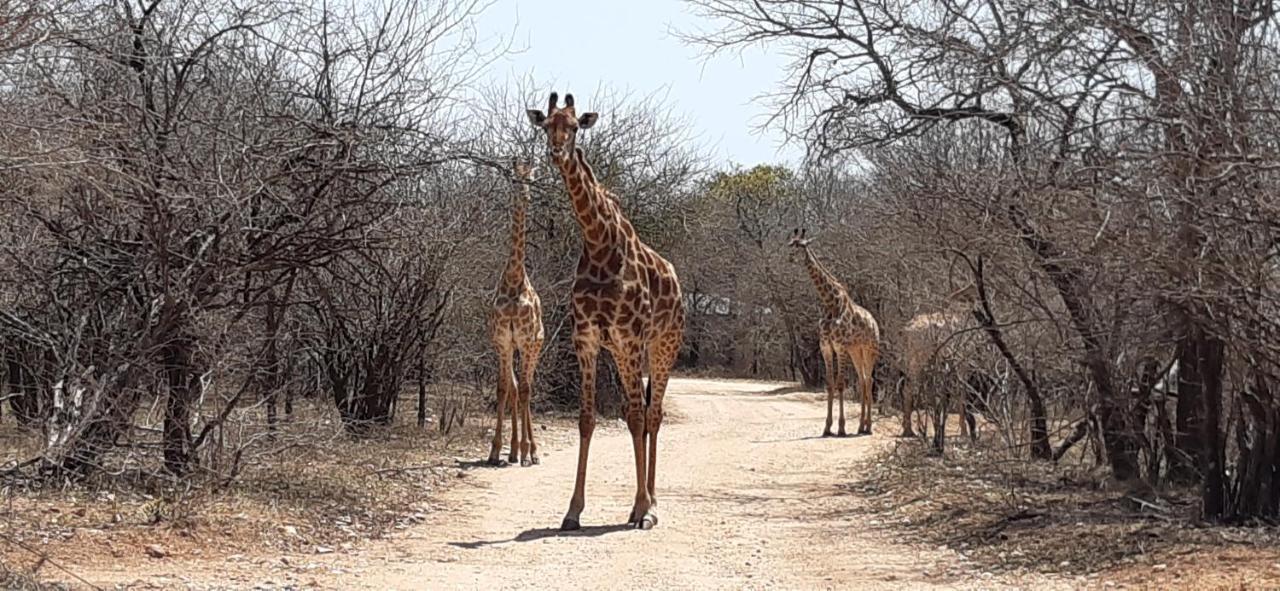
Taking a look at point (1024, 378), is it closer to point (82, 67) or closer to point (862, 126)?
point (862, 126)

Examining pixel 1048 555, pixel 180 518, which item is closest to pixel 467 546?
pixel 180 518

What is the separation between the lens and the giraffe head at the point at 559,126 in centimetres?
1109

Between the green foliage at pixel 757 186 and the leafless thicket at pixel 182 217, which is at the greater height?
the green foliage at pixel 757 186

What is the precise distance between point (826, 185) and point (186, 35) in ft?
113

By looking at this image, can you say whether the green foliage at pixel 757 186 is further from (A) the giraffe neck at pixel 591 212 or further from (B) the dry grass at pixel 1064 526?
(A) the giraffe neck at pixel 591 212

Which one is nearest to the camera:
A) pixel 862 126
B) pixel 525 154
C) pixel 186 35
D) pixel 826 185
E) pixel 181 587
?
pixel 181 587

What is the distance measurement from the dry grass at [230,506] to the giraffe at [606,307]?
1903mm

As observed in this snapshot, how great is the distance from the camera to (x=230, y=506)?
412 inches

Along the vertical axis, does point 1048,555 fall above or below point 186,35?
below

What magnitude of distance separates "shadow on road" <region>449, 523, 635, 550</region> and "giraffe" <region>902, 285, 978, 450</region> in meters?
4.14

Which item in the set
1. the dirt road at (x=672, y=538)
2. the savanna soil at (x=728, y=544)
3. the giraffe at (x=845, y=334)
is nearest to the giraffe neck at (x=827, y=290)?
the giraffe at (x=845, y=334)

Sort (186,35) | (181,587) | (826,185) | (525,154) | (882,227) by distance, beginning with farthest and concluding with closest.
Answer: (826,185) → (525,154) → (882,227) → (186,35) → (181,587)

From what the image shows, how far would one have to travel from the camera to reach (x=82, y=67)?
34.6ft

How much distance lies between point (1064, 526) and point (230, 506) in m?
6.08
